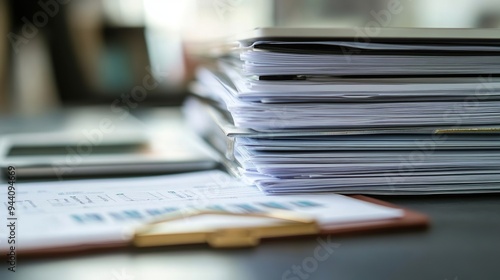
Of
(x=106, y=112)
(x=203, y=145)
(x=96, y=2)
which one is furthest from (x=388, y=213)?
(x=96, y=2)

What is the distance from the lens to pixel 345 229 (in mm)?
515

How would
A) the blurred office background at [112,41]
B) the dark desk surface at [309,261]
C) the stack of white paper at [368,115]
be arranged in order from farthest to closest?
the blurred office background at [112,41], the stack of white paper at [368,115], the dark desk surface at [309,261]

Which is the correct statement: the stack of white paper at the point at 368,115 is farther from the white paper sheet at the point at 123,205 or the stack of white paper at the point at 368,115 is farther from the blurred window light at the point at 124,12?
the blurred window light at the point at 124,12

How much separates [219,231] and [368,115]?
0.22m

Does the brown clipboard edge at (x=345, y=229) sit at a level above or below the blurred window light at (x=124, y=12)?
below

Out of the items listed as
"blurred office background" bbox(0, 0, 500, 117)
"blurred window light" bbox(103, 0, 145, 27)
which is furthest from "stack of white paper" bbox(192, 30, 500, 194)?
"blurred window light" bbox(103, 0, 145, 27)

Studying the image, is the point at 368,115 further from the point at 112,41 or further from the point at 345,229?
the point at 112,41

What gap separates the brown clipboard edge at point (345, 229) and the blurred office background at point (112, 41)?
145cm

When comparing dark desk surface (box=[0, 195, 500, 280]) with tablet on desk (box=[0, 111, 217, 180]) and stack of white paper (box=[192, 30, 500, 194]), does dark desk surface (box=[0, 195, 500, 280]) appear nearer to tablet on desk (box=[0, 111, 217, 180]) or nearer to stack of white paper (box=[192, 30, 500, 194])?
stack of white paper (box=[192, 30, 500, 194])

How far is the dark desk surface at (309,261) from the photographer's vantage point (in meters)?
0.42

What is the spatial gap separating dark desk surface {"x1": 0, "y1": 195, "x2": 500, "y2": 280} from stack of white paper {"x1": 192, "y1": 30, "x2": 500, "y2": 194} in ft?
0.42

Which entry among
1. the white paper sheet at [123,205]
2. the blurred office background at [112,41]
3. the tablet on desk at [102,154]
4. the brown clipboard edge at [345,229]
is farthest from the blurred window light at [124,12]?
the brown clipboard edge at [345,229]

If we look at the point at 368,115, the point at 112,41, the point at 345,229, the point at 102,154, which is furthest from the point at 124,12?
the point at 345,229

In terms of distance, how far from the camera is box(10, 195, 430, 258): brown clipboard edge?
0.45 meters
